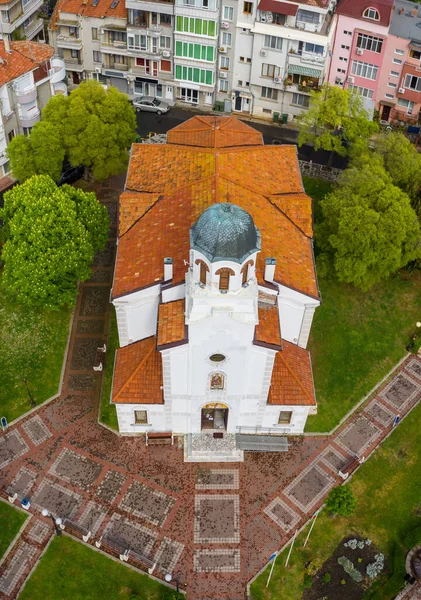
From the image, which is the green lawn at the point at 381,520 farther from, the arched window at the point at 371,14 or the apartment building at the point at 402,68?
the arched window at the point at 371,14

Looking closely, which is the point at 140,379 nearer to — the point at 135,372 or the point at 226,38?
the point at 135,372

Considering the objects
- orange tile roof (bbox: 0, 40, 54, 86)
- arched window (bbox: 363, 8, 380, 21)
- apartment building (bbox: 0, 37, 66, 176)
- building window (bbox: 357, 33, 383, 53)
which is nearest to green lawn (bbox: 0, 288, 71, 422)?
apartment building (bbox: 0, 37, 66, 176)

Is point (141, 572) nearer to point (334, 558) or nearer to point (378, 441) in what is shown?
point (334, 558)

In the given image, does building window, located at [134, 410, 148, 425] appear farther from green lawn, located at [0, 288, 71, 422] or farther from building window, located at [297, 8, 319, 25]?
building window, located at [297, 8, 319, 25]

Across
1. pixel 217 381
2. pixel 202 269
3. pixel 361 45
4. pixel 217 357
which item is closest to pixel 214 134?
pixel 202 269

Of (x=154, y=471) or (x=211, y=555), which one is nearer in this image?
(x=211, y=555)

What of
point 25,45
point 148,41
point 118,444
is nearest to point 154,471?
point 118,444

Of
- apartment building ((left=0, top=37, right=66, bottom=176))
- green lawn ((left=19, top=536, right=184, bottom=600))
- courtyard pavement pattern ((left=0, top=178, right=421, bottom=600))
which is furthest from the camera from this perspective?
apartment building ((left=0, top=37, right=66, bottom=176))
